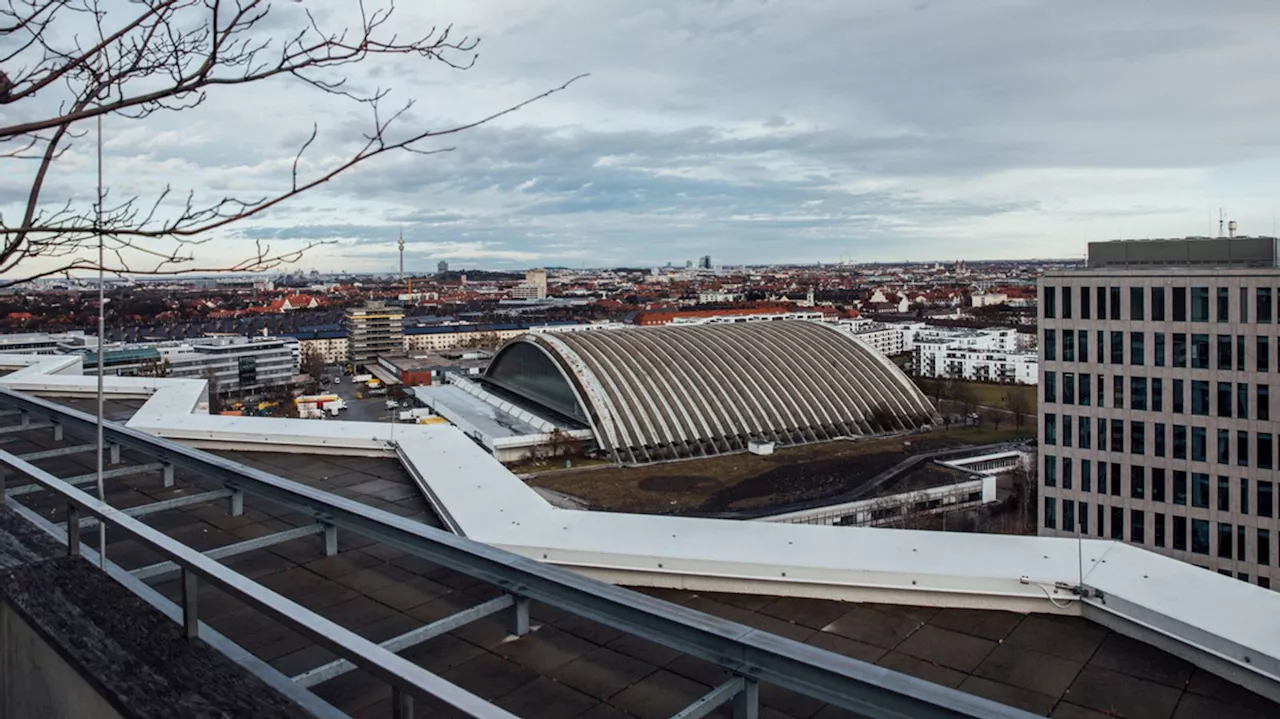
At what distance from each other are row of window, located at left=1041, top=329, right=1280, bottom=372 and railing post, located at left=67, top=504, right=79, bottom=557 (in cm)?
2345

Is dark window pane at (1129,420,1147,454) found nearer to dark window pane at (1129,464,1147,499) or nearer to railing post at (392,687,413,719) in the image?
dark window pane at (1129,464,1147,499)

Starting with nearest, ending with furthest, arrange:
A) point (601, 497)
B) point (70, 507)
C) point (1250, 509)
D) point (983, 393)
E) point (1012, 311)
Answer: point (70, 507), point (1250, 509), point (601, 497), point (983, 393), point (1012, 311)

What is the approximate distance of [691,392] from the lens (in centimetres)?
4353

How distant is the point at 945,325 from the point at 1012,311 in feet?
66.8

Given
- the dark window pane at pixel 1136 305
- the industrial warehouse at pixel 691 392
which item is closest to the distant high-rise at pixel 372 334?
the industrial warehouse at pixel 691 392

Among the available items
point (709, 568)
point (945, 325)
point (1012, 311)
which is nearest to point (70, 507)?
point (709, 568)

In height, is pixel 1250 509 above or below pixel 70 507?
below

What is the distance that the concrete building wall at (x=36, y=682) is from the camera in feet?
8.38

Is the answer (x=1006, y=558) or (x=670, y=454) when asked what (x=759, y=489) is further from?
(x=1006, y=558)

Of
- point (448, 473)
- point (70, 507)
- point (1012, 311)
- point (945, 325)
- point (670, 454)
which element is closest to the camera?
point (70, 507)

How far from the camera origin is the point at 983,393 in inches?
2293

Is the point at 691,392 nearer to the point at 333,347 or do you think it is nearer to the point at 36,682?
the point at 36,682

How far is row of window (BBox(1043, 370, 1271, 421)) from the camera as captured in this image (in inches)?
795

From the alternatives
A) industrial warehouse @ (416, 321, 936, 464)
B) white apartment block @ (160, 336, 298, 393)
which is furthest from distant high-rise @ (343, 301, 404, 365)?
industrial warehouse @ (416, 321, 936, 464)
